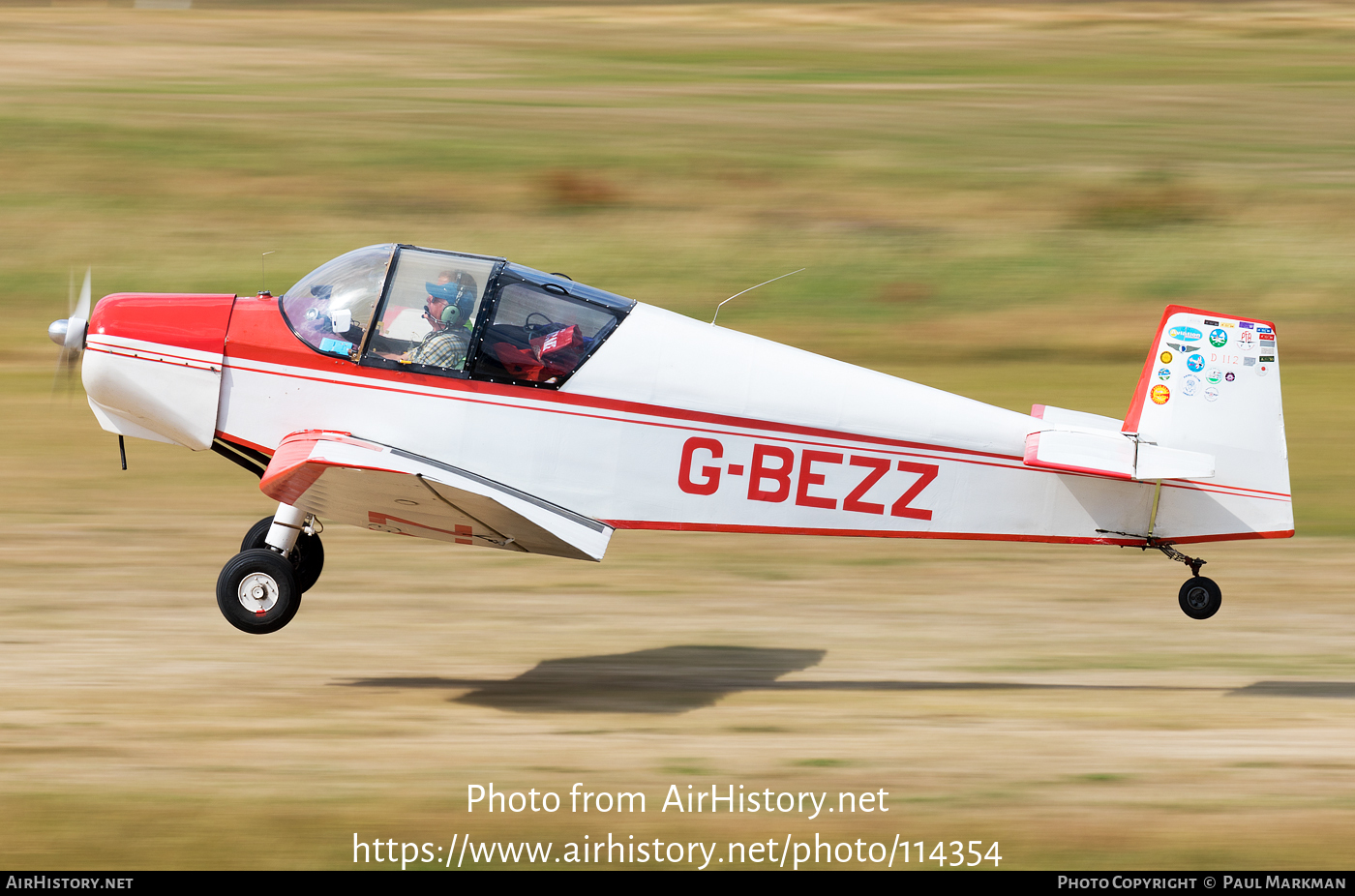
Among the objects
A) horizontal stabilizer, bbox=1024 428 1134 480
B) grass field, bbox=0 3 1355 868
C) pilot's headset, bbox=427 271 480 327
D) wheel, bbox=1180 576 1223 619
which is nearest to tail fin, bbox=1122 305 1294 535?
horizontal stabilizer, bbox=1024 428 1134 480

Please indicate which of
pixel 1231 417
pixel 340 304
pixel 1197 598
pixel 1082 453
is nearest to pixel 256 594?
pixel 340 304

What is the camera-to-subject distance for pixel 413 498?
7.40 metres

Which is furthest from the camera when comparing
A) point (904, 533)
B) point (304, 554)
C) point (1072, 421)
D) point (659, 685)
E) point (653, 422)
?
point (304, 554)

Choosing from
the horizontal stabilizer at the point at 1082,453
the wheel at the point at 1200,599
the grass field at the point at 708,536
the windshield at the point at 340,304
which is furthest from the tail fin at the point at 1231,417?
the windshield at the point at 340,304

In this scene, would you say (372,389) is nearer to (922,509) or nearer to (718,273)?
(922,509)

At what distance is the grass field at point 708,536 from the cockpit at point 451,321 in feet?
6.46

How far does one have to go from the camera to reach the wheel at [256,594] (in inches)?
305

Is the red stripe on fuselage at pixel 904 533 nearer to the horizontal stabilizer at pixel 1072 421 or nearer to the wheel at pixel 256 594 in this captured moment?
the horizontal stabilizer at pixel 1072 421

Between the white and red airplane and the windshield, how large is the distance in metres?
0.01

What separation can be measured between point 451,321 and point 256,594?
1.85m

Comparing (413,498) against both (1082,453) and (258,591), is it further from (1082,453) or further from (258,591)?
(1082,453)

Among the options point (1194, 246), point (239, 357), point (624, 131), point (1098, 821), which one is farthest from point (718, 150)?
point (1098, 821)

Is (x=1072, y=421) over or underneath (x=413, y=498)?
over

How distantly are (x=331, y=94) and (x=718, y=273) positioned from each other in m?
12.0
